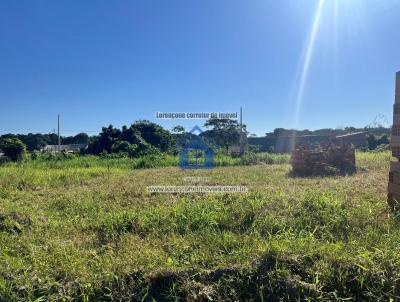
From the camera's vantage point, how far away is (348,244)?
2.56 metres

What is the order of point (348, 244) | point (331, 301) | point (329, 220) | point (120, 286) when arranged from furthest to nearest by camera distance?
point (329, 220) → point (348, 244) → point (120, 286) → point (331, 301)

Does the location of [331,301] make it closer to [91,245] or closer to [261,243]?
[261,243]

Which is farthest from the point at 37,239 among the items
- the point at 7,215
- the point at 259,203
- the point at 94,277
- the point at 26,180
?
the point at 26,180

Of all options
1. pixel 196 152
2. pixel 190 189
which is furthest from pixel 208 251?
pixel 196 152

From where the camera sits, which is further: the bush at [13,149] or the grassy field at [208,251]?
the bush at [13,149]

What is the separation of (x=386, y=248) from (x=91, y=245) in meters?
2.67

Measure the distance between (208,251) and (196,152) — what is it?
905 cm

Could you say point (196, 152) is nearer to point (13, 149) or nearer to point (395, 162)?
point (395, 162)

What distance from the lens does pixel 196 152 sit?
1158cm

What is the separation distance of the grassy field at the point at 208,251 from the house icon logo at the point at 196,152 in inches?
258

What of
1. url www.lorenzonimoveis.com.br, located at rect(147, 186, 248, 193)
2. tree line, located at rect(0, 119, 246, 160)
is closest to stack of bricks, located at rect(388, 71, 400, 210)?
url www.lorenzonimoveis.com.br, located at rect(147, 186, 248, 193)

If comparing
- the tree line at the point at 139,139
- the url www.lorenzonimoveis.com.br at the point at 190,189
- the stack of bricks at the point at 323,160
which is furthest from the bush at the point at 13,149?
the stack of bricks at the point at 323,160

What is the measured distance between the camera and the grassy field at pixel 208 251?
6.80 feet

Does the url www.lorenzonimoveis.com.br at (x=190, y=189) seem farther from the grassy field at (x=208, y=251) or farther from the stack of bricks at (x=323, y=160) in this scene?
the stack of bricks at (x=323, y=160)
